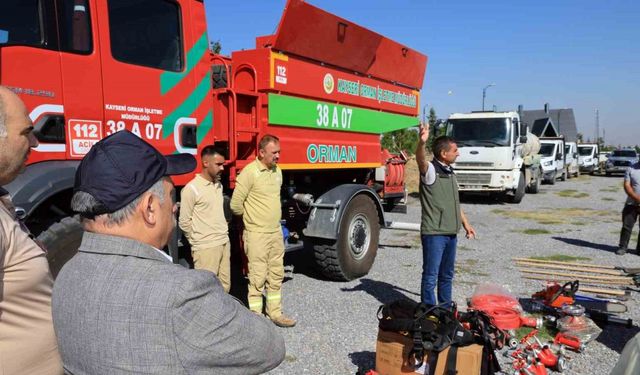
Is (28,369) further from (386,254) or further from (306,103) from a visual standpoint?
Result: (386,254)

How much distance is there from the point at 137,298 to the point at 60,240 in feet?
7.68

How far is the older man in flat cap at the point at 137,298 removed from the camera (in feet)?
3.70

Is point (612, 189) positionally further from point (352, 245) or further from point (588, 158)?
point (352, 245)

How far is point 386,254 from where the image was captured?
818cm

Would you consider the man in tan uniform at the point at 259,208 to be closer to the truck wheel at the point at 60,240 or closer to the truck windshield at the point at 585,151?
the truck wheel at the point at 60,240

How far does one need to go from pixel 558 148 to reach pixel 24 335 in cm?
2615

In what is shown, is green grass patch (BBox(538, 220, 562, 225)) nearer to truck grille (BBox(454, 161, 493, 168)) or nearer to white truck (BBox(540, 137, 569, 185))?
truck grille (BBox(454, 161, 493, 168))

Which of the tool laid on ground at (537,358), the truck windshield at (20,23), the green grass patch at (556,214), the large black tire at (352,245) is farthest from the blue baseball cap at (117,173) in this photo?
the green grass patch at (556,214)

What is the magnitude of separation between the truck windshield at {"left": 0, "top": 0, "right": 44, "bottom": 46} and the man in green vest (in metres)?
3.11

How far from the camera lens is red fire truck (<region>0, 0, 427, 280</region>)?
3.12 metres

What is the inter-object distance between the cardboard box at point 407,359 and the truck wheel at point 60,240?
2.14m

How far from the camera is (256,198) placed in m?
4.41

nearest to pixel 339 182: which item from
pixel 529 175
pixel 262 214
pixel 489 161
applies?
pixel 262 214

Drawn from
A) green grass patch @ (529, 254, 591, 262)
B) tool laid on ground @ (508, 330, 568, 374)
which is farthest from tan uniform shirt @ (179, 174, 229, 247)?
green grass patch @ (529, 254, 591, 262)
